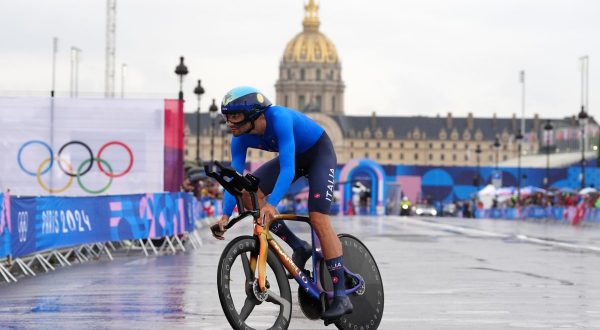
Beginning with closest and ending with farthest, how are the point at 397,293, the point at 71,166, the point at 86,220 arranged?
the point at 397,293 → the point at 86,220 → the point at 71,166

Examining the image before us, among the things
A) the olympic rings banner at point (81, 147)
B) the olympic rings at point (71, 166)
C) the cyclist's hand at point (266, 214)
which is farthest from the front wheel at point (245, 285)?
the olympic rings at point (71, 166)

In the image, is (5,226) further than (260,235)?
Yes

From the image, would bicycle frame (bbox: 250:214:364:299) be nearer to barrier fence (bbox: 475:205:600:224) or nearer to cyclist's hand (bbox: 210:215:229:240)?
cyclist's hand (bbox: 210:215:229:240)

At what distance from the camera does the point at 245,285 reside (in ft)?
28.3

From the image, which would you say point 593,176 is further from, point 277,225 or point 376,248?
point 277,225

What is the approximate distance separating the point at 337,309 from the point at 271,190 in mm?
872

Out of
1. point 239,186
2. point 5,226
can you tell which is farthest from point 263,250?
point 5,226

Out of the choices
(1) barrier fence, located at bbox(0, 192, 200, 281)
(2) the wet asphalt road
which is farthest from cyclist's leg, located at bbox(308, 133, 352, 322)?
(1) barrier fence, located at bbox(0, 192, 200, 281)

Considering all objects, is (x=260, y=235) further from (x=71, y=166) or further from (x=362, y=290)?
(x=71, y=166)

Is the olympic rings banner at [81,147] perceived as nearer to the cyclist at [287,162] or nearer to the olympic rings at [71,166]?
the olympic rings at [71,166]

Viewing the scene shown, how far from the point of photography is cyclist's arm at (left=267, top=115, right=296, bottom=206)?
8531mm

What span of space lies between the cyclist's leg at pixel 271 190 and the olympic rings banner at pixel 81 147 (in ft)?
66.5

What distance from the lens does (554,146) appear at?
183625 millimetres

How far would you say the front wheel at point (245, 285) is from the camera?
8297 millimetres
